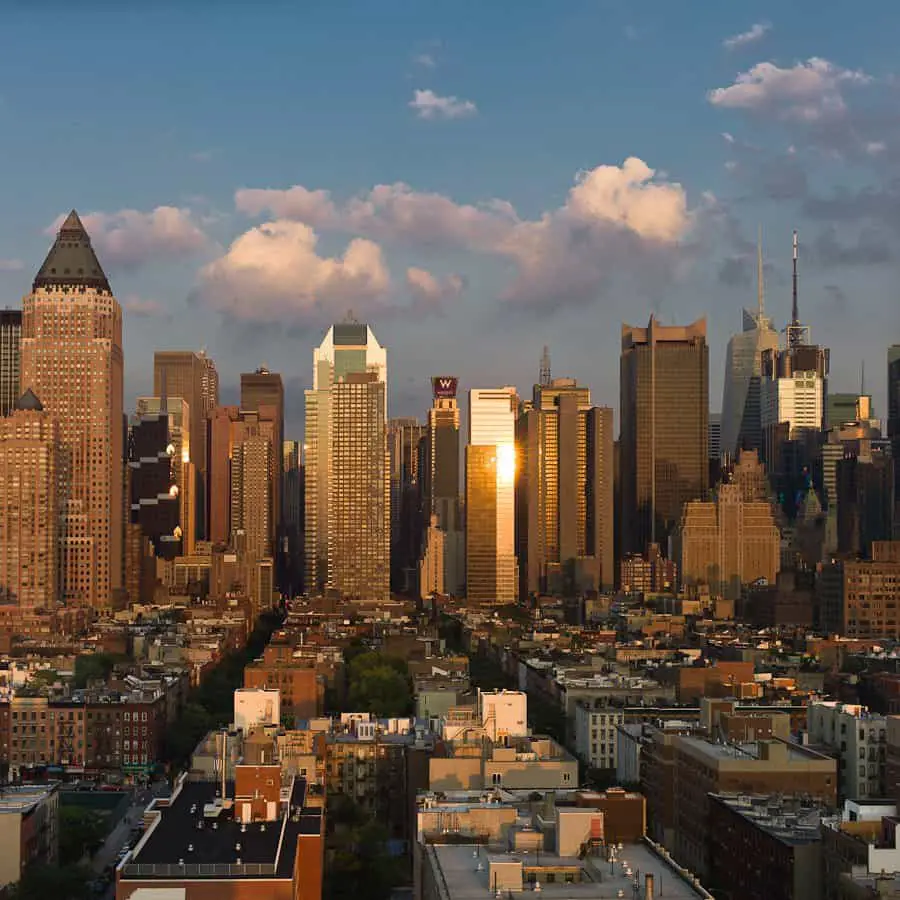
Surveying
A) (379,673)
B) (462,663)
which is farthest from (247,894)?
(462,663)

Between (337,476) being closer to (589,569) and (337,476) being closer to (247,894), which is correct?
(589,569)

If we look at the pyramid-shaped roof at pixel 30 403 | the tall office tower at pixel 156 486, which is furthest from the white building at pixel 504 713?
the tall office tower at pixel 156 486

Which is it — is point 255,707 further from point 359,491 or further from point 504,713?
point 359,491

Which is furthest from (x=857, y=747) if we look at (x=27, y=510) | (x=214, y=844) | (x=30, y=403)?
(x=30, y=403)

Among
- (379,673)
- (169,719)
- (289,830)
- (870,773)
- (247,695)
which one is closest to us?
(289,830)

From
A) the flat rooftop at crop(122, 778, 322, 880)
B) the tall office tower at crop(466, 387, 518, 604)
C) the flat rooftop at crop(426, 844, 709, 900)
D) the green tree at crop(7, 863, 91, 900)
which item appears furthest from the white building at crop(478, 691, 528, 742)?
the tall office tower at crop(466, 387, 518, 604)

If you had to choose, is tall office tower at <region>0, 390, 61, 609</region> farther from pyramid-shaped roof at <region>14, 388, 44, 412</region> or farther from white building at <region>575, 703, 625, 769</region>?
white building at <region>575, 703, 625, 769</region>
